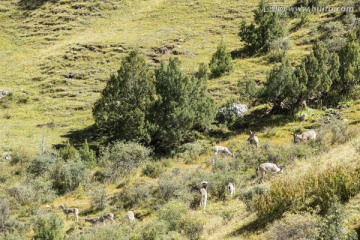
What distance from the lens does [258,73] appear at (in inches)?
1957

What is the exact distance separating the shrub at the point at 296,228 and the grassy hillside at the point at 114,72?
56 cm

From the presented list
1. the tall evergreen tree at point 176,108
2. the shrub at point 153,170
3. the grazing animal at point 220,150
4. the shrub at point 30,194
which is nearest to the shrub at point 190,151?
the tall evergreen tree at point 176,108

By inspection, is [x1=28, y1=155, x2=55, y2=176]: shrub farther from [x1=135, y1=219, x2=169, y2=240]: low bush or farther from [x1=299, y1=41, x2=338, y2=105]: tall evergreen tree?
[x1=299, y1=41, x2=338, y2=105]: tall evergreen tree

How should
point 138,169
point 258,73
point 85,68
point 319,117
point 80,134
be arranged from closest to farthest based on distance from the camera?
point 138,169, point 319,117, point 80,134, point 258,73, point 85,68

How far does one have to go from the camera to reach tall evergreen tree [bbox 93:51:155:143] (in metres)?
36.8

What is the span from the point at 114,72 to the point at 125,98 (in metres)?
23.3

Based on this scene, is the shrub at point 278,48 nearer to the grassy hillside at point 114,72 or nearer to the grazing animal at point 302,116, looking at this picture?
the grassy hillside at point 114,72

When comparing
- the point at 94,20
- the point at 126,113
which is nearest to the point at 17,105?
the point at 126,113

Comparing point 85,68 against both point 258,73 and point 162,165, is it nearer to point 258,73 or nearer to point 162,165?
point 258,73

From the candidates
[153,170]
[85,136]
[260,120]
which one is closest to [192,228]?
[153,170]

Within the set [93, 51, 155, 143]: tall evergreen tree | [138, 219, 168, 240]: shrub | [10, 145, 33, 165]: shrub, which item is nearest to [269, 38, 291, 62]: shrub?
[93, 51, 155, 143]: tall evergreen tree

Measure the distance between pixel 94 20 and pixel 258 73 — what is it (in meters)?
49.9

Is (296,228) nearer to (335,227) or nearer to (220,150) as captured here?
(335,227)

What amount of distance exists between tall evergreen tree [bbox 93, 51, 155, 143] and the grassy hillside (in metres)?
6.52
